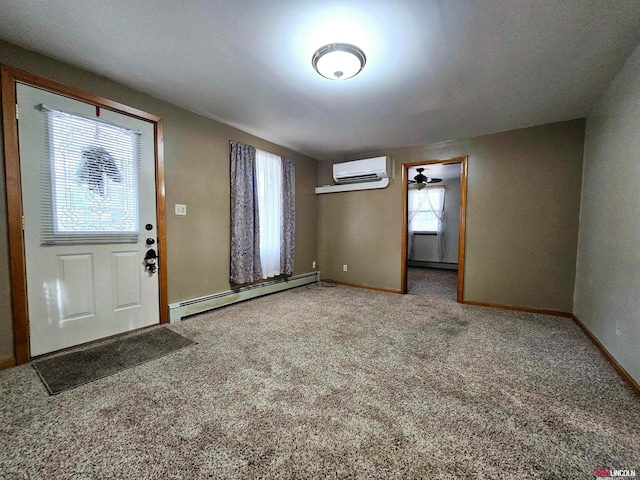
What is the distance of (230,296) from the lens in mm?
3363

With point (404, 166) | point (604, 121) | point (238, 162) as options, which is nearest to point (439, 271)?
point (404, 166)

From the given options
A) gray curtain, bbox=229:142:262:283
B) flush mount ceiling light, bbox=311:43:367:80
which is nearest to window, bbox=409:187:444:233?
gray curtain, bbox=229:142:262:283

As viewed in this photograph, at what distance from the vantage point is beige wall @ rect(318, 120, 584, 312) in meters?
2.99

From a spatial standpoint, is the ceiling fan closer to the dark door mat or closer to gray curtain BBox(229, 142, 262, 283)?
gray curtain BBox(229, 142, 262, 283)

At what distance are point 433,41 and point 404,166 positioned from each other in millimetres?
2374

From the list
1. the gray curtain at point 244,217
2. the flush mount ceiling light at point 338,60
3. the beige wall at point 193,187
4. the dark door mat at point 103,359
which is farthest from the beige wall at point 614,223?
the beige wall at point 193,187

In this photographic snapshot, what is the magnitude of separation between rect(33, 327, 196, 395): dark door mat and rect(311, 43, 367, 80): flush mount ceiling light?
99.5 inches

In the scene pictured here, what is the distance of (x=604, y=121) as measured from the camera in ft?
7.66

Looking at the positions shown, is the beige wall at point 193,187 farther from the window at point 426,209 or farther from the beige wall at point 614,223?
the window at point 426,209

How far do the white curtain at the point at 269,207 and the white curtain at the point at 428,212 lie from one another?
4382 millimetres

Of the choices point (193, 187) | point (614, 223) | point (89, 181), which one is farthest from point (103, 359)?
point (614, 223)

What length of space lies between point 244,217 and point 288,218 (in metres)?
0.86

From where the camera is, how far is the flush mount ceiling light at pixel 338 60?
1759mm

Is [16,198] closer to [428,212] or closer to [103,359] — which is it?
[103,359]
